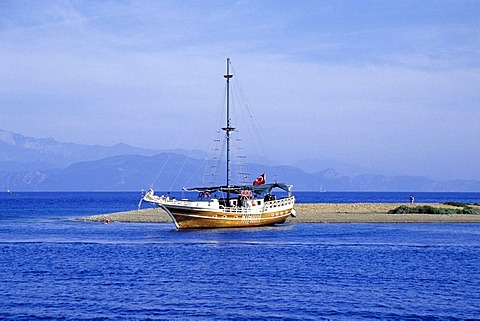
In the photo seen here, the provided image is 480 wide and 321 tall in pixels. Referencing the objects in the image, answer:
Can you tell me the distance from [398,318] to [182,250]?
2529cm

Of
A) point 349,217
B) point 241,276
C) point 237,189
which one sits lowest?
point 241,276

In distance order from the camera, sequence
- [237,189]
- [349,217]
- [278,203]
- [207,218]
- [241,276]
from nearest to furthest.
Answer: [241,276] < [207,218] < [237,189] < [278,203] < [349,217]

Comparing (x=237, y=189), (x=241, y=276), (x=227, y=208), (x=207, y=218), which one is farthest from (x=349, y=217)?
(x=241, y=276)

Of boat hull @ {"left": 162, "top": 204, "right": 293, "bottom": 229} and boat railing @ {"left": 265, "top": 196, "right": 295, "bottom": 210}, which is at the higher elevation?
boat railing @ {"left": 265, "top": 196, "right": 295, "bottom": 210}

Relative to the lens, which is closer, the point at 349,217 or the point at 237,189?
the point at 237,189

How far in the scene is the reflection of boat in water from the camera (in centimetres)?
6600

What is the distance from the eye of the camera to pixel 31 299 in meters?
30.7

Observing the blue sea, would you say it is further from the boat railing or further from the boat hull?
the boat railing

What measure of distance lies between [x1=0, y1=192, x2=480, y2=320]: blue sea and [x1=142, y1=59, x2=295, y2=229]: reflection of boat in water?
3273mm

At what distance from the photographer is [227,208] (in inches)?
2655

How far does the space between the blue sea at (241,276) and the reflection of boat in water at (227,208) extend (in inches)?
129

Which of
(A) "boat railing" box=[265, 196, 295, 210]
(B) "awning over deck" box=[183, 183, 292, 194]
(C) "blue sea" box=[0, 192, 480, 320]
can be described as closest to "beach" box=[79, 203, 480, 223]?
(A) "boat railing" box=[265, 196, 295, 210]

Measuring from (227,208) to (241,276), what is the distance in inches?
1172

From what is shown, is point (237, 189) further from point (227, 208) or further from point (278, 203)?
point (278, 203)
